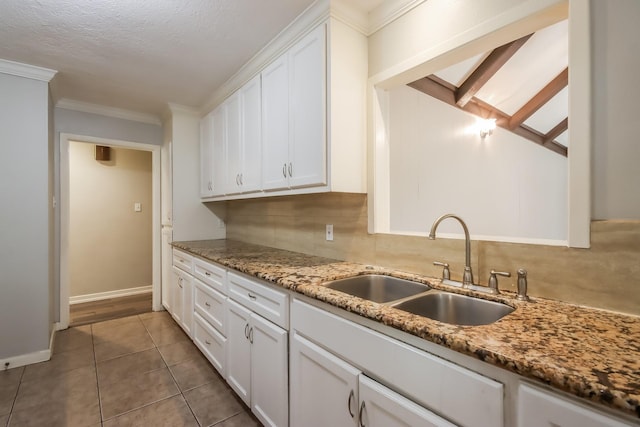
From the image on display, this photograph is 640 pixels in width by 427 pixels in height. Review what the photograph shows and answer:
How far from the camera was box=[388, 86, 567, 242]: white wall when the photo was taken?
2.93 m

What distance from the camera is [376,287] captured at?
1.63 metres

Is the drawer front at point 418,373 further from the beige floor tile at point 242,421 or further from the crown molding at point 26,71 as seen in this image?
the crown molding at point 26,71

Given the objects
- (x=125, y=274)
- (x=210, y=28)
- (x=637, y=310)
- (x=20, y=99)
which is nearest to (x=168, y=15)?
(x=210, y=28)

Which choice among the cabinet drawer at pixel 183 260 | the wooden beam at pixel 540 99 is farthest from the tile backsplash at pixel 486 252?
the wooden beam at pixel 540 99

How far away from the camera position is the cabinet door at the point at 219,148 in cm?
277

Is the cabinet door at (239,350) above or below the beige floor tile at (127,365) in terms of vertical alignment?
above

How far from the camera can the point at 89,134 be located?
316 centimetres

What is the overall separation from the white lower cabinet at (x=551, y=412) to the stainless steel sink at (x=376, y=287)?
0.79 metres

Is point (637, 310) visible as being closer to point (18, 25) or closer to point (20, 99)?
point (18, 25)

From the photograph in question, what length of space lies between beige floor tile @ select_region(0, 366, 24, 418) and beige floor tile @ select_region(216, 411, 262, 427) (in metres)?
1.32

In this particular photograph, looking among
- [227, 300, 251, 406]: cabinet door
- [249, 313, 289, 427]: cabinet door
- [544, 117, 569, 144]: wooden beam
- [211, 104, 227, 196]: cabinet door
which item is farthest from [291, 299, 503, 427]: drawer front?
[544, 117, 569, 144]: wooden beam

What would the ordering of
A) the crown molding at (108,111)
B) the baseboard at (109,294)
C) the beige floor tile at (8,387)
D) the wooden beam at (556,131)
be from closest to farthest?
the beige floor tile at (8,387) < the crown molding at (108,111) < the baseboard at (109,294) < the wooden beam at (556,131)

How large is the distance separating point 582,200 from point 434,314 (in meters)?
0.70

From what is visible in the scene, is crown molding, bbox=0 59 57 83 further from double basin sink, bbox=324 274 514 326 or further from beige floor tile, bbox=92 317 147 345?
double basin sink, bbox=324 274 514 326
